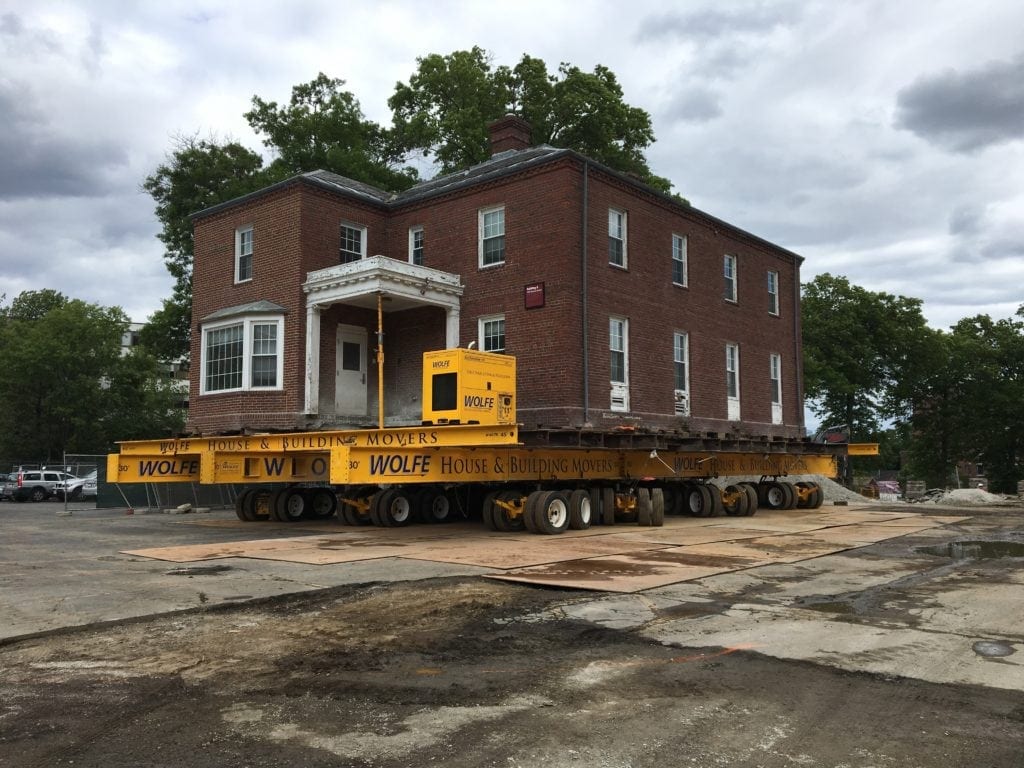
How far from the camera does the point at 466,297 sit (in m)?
21.7

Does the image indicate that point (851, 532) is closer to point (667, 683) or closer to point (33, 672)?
point (667, 683)

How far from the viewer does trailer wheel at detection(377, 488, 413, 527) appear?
59.0ft

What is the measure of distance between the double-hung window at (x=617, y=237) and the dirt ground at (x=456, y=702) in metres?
14.8

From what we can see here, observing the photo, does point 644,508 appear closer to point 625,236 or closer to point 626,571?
point 625,236

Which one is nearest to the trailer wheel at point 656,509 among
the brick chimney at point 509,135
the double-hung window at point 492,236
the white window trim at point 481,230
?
the double-hung window at point 492,236

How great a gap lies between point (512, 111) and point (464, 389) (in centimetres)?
2785

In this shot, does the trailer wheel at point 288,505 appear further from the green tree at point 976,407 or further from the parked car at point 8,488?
the green tree at point 976,407

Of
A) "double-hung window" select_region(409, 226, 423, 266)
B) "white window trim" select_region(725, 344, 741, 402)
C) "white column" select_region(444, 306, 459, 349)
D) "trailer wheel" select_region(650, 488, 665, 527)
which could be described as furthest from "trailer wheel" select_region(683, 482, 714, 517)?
"double-hung window" select_region(409, 226, 423, 266)

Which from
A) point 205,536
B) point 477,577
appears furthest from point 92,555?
point 477,577

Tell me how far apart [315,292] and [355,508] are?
226 inches

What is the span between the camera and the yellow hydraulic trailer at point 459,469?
15031 mm

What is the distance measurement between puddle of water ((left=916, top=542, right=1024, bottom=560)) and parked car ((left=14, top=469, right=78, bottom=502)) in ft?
119

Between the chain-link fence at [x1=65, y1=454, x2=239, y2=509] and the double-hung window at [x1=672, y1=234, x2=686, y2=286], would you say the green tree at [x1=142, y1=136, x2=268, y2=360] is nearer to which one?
the chain-link fence at [x1=65, y1=454, x2=239, y2=509]

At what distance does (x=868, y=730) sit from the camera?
461 cm
